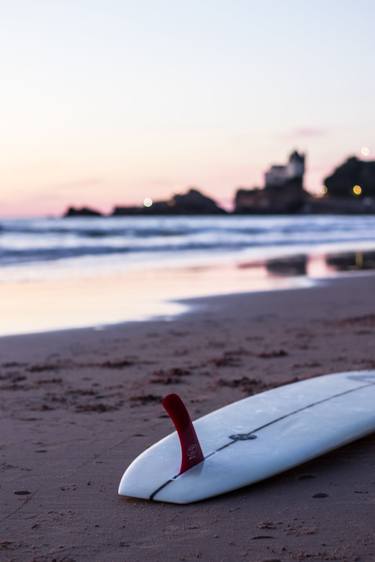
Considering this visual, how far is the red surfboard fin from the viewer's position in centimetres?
292

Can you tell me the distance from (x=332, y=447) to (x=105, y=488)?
898 millimetres

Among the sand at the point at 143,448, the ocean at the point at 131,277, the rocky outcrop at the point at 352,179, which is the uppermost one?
the rocky outcrop at the point at 352,179

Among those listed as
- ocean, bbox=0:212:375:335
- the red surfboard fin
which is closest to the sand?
the red surfboard fin

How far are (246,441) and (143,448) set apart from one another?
60 centimetres

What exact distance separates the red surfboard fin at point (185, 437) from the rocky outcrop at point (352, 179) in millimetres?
144865

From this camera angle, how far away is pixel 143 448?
141 inches

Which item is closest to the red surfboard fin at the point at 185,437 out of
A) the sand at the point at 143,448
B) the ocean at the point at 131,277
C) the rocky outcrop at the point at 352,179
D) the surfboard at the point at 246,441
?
the surfboard at the point at 246,441

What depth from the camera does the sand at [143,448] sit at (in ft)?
8.31

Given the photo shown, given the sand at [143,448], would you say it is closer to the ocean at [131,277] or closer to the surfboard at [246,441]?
the surfboard at [246,441]

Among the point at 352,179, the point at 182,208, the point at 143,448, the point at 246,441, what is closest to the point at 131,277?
the point at 143,448

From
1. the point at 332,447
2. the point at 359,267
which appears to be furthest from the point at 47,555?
the point at 359,267

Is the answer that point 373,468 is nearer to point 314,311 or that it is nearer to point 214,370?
point 214,370

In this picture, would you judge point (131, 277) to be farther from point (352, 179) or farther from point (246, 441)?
point (352, 179)

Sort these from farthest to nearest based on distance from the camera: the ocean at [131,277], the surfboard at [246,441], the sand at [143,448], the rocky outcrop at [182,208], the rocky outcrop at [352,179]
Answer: the rocky outcrop at [352,179] → the rocky outcrop at [182,208] → the ocean at [131,277] → the surfboard at [246,441] → the sand at [143,448]
